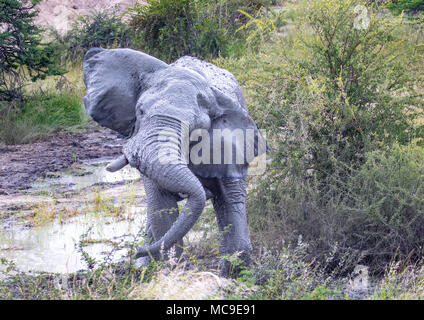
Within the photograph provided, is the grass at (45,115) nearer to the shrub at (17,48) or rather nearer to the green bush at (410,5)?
the shrub at (17,48)

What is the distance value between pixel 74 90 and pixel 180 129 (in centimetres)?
949

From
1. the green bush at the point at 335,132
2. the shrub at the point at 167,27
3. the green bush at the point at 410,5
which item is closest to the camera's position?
the green bush at the point at 335,132

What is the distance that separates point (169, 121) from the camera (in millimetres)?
3873

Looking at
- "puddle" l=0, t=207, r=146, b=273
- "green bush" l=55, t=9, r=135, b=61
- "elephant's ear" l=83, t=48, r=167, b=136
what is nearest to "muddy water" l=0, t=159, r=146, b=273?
"puddle" l=0, t=207, r=146, b=273

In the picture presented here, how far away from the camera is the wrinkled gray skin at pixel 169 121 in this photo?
3.79 metres

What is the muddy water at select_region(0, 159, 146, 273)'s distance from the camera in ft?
18.9

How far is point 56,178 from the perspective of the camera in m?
8.70

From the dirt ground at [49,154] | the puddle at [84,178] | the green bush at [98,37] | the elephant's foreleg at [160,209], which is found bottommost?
the elephant's foreleg at [160,209]

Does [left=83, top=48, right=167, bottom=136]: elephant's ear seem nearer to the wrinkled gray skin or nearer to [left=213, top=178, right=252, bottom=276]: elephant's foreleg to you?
the wrinkled gray skin

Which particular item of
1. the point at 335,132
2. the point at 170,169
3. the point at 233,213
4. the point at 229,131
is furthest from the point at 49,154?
the point at 170,169

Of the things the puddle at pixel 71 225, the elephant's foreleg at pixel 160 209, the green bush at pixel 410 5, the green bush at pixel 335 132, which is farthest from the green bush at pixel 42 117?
the green bush at pixel 410 5

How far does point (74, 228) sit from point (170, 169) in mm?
3179

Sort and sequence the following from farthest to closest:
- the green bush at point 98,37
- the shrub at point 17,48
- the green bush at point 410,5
A: the green bush at point 98,37 < the green bush at point 410,5 < the shrub at point 17,48

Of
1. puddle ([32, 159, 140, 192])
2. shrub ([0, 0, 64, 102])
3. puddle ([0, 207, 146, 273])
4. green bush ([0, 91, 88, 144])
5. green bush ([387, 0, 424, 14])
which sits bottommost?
puddle ([0, 207, 146, 273])
